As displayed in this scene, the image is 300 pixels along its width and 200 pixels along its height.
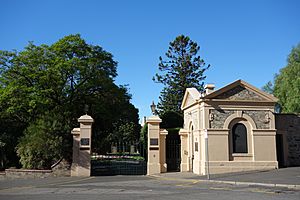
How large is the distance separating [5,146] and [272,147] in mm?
19038

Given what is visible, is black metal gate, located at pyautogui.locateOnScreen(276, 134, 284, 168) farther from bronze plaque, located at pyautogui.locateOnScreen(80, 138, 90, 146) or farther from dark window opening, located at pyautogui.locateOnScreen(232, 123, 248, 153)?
bronze plaque, located at pyautogui.locateOnScreen(80, 138, 90, 146)

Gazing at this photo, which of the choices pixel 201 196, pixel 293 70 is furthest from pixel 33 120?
pixel 293 70

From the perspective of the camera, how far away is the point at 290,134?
2181 cm

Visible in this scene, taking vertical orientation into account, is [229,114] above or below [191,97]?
below

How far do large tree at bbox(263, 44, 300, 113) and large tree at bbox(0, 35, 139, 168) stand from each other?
20.9 metres

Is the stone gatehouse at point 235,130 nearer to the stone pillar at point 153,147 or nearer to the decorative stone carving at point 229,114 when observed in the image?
the decorative stone carving at point 229,114

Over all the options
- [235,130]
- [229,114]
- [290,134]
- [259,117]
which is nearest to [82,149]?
[229,114]

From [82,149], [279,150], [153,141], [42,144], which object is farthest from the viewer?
[279,150]

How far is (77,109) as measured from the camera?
78.6 feet

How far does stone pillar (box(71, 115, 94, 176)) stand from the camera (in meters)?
19.4

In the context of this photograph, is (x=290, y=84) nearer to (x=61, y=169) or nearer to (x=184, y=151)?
(x=184, y=151)

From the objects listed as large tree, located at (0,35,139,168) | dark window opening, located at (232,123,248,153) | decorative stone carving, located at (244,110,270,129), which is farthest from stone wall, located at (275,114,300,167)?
large tree, located at (0,35,139,168)

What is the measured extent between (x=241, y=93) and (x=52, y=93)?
13181 millimetres

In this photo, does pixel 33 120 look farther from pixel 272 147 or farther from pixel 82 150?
pixel 272 147
